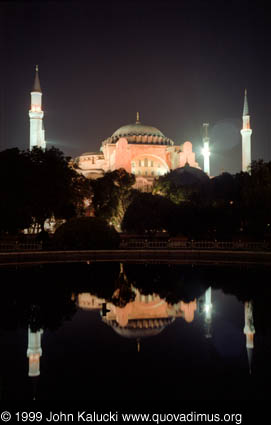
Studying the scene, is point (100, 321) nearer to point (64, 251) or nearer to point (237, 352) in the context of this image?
point (237, 352)

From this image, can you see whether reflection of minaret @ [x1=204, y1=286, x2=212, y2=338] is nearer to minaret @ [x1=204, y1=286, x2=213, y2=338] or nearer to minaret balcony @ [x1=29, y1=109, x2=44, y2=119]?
minaret @ [x1=204, y1=286, x2=213, y2=338]

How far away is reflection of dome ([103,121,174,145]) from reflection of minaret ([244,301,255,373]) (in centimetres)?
5423

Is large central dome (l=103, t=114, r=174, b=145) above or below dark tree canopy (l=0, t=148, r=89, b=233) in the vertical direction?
above

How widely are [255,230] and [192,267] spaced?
7.30 m

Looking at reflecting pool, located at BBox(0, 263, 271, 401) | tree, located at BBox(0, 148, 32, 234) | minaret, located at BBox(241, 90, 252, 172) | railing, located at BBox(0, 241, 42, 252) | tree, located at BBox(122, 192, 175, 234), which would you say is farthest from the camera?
minaret, located at BBox(241, 90, 252, 172)

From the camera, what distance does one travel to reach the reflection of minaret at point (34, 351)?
A: 19.9ft

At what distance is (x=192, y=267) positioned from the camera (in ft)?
54.9

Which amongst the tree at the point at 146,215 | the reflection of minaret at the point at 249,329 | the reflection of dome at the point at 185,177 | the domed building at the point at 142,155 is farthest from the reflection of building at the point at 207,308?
the domed building at the point at 142,155

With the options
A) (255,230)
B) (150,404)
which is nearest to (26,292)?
(150,404)

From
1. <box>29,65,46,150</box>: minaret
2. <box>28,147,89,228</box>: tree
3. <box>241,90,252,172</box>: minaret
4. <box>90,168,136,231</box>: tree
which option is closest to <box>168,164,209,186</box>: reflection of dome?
<box>241,90,252,172</box>: minaret

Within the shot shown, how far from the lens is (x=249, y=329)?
318 inches

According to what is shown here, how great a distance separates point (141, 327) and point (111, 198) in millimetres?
29612

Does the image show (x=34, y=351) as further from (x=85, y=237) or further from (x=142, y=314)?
(x=85, y=237)

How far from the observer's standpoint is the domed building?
196 feet
